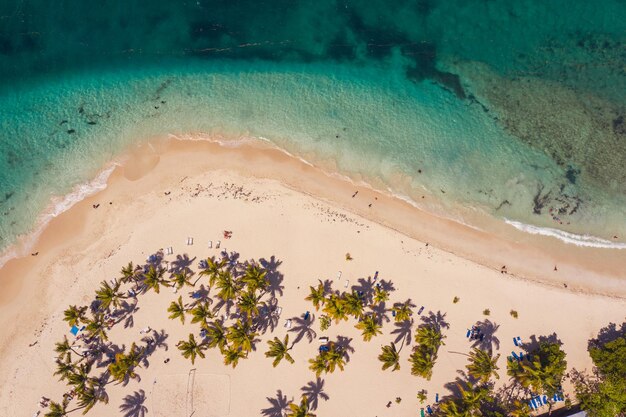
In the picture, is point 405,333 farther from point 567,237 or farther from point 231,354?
point 567,237

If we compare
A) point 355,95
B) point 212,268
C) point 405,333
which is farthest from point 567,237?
point 212,268

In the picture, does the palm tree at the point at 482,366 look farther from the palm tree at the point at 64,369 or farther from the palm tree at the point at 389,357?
the palm tree at the point at 64,369

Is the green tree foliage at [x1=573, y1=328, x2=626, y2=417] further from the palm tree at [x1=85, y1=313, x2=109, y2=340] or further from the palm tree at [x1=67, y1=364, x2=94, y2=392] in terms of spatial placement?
the palm tree at [x1=67, y1=364, x2=94, y2=392]

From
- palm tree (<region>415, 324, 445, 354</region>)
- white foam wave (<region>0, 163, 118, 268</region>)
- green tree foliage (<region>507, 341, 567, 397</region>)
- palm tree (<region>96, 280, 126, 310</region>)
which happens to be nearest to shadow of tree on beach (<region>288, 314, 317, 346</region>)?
palm tree (<region>415, 324, 445, 354</region>)

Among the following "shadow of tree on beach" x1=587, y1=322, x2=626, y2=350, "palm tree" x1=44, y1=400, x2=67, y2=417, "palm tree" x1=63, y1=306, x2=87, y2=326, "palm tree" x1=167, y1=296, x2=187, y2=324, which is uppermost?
"palm tree" x1=63, y1=306, x2=87, y2=326

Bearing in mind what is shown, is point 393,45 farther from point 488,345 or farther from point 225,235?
point 488,345

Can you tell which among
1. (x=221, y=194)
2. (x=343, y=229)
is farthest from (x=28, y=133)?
(x=343, y=229)
